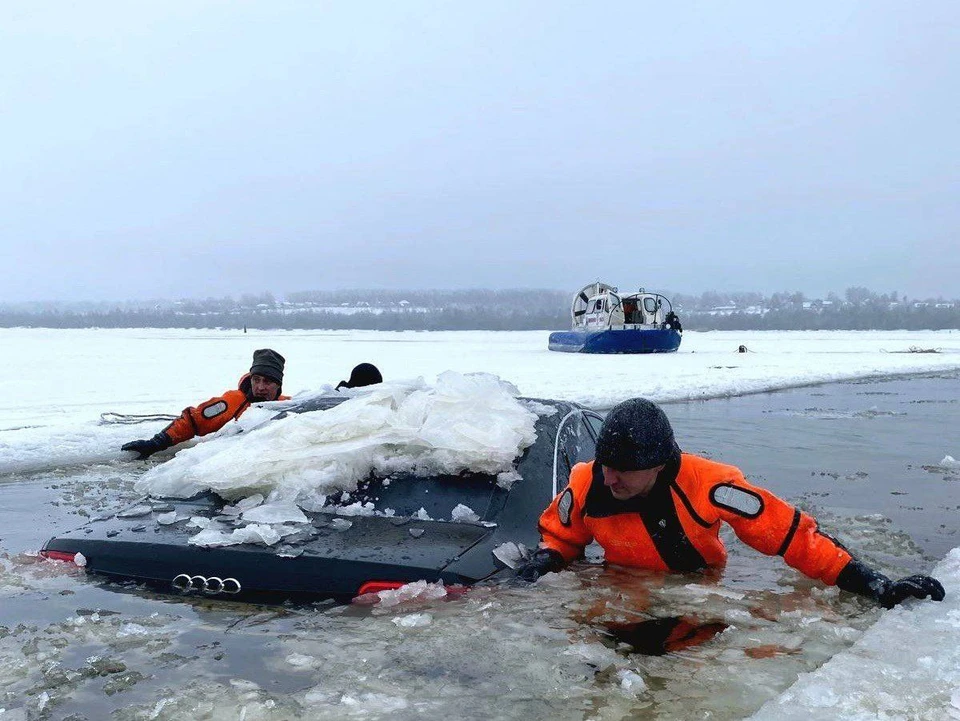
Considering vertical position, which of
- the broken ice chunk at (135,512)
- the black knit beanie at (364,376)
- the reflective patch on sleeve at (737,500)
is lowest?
the broken ice chunk at (135,512)

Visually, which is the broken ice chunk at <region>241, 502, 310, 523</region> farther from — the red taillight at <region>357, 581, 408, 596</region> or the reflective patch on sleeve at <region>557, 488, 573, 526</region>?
the reflective patch on sleeve at <region>557, 488, 573, 526</region>

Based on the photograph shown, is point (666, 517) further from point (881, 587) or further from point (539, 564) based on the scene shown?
point (881, 587)

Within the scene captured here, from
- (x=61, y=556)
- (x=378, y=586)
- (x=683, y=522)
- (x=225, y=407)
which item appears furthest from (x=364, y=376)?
(x=378, y=586)

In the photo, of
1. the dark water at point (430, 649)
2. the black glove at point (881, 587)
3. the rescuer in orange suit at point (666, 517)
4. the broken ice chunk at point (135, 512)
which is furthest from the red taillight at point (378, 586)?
the black glove at point (881, 587)

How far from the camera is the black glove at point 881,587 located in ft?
12.0

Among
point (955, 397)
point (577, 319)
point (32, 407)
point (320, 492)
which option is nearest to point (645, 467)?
point (320, 492)

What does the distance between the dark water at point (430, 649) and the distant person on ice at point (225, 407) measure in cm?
209

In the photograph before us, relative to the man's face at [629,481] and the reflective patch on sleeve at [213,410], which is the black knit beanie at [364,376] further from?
the man's face at [629,481]

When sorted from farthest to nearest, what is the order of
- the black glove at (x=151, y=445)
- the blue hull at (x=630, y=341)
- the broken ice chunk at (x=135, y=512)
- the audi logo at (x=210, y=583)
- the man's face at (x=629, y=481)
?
the blue hull at (x=630, y=341), the black glove at (x=151, y=445), the broken ice chunk at (x=135, y=512), the man's face at (x=629, y=481), the audi logo at (x=210, y=583)

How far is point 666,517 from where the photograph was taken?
3932 millimetres

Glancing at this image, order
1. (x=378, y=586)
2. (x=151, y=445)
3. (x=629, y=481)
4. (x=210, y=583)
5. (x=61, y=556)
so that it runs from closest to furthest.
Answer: (x=378, y=586) < (x=210, y=583) < (x=629, y=481) < (x=61, y=556) < (x=151, y=445)

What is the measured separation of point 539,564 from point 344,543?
2.89 ft

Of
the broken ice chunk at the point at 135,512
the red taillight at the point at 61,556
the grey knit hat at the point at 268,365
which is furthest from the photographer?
the grey knit hat at the point at 268,365

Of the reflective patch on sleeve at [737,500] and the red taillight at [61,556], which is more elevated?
the reflective patch on sleeve at [737,500]
